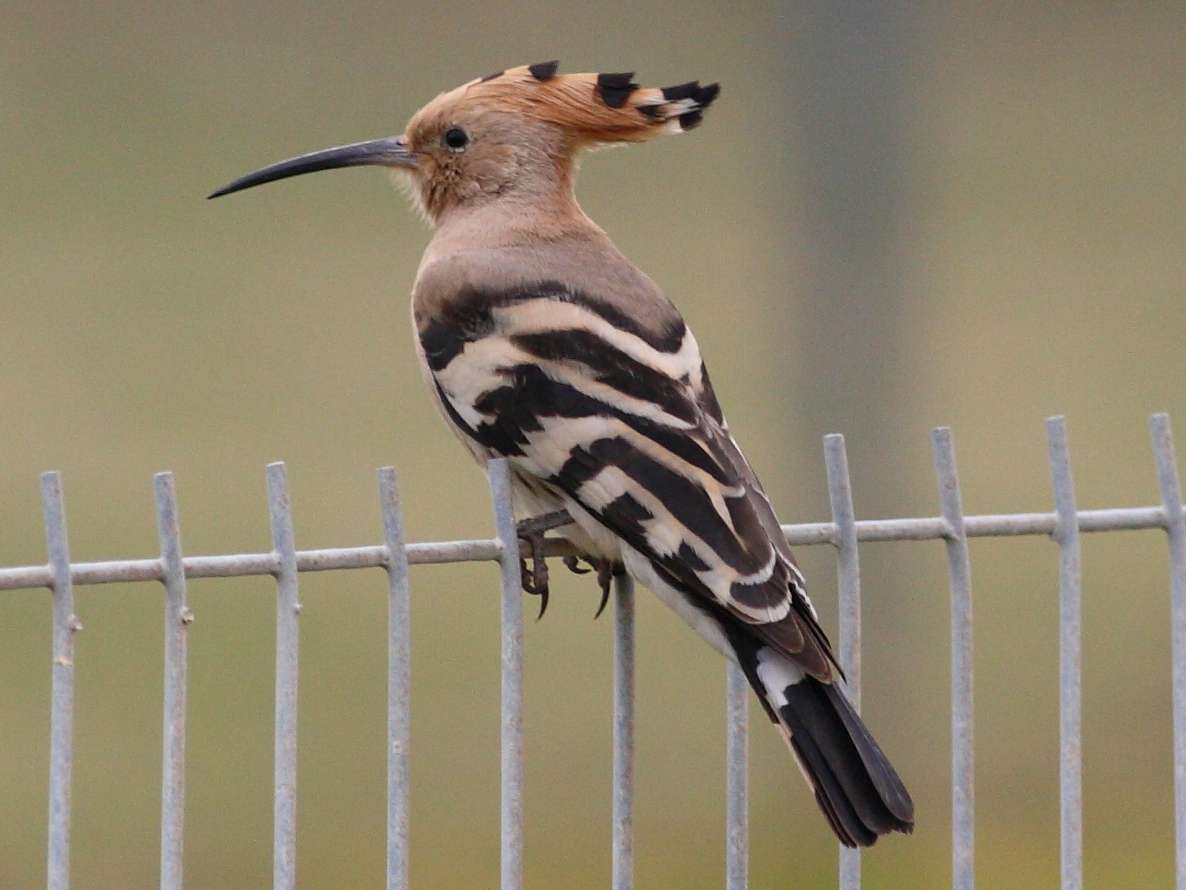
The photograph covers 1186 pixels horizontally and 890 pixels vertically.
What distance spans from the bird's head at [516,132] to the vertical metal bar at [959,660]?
0.87 meters

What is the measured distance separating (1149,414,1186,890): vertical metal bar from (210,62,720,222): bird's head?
851 mm

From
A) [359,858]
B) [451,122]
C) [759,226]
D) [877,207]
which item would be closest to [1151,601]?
[877,207]

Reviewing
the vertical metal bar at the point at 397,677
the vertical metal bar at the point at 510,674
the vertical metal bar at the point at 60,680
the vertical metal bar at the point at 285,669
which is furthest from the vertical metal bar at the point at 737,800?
the vertical metal bar at the point at 60,680

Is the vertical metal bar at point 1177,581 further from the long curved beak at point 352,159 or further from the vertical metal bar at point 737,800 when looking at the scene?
the long curved beak at point 352,159

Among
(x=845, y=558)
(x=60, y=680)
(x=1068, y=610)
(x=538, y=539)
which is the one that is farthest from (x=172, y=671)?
(x=1068, y=610)

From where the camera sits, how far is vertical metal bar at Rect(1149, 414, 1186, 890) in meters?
2.49

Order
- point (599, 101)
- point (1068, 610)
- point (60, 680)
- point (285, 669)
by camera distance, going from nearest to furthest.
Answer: point (60, 680) → point (285, 669) → point (1068, 610) → point (599, 101)

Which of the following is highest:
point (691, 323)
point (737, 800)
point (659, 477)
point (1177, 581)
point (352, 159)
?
point (691, 323)

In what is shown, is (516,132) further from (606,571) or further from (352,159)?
(606,571)

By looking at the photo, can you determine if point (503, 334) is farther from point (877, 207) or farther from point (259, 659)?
point (259, 659)

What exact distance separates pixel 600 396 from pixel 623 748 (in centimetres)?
→ 43

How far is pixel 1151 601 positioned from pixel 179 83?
5.57 meters

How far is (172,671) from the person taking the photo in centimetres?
204

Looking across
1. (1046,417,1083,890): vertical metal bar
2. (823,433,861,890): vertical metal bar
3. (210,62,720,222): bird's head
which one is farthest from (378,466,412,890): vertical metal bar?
(210,62,720,222): bird's head
